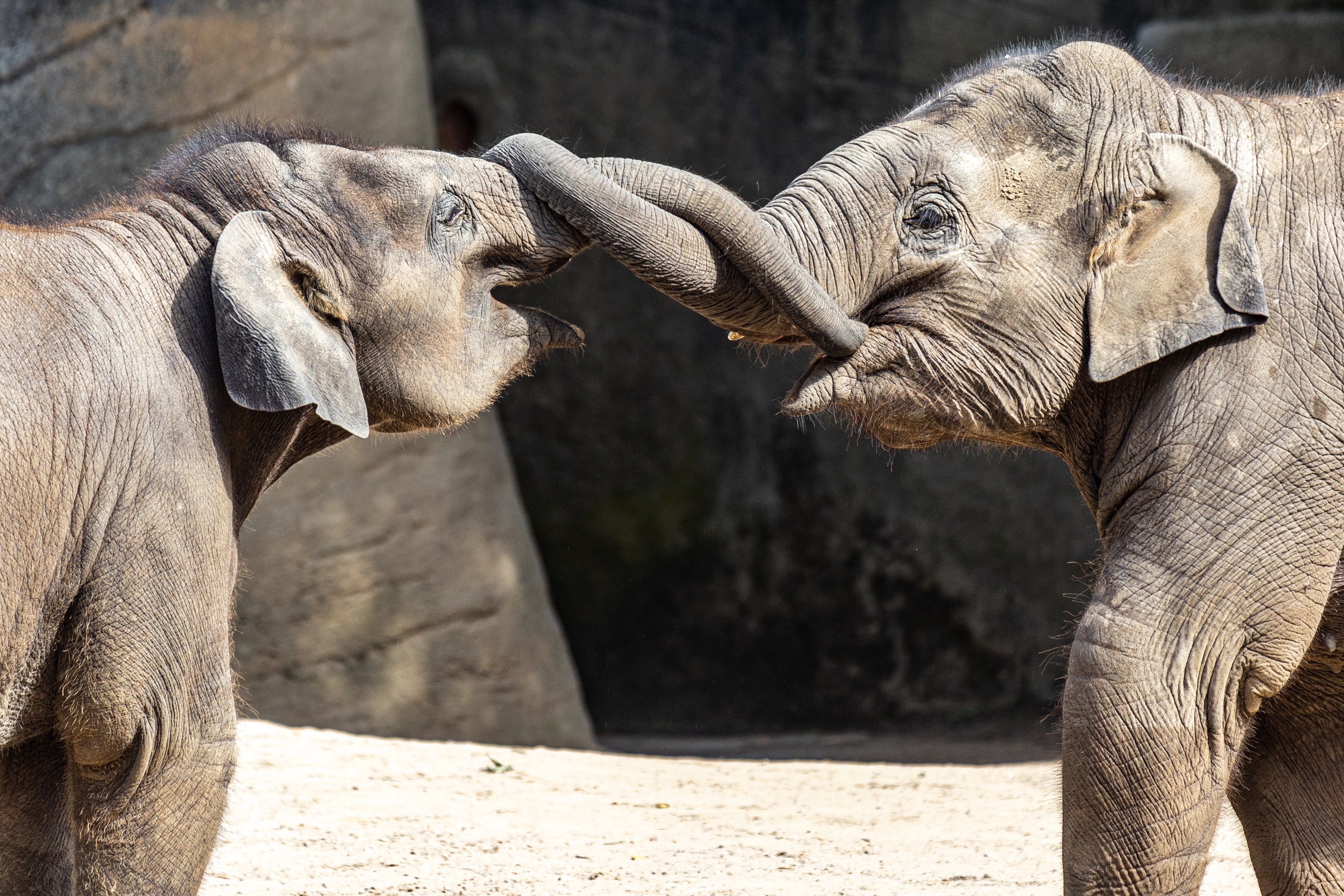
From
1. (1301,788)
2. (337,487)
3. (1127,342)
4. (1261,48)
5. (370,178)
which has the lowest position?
(337,487)

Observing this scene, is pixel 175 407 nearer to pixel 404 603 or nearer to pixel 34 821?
pixel 34 821

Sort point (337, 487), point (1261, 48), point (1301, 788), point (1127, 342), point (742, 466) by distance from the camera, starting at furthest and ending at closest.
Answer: point (742, 466)
point (1261, 48)
point (337, 487)
point (1301, 788)
point (1127, 342)

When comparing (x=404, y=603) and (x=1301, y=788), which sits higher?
(x=1301, y=788)

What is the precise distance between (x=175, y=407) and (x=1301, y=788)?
271cm

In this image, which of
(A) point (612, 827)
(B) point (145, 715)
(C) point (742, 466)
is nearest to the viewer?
(B) point (145, 715)

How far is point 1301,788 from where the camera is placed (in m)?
3.38

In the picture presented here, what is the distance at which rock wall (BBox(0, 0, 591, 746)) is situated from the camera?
6457 millimetres

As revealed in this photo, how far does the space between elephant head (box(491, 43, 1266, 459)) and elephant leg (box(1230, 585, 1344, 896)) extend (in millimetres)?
897

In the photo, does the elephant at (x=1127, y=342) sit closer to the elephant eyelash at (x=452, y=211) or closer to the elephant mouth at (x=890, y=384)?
the elephant mouth at (x=890, y=384)

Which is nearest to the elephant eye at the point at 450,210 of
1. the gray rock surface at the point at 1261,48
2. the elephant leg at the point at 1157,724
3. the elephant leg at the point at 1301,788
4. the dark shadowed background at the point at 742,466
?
the elephant leg at the point at 1157,724

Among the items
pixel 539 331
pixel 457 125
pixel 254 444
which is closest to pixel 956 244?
pixel 539 331

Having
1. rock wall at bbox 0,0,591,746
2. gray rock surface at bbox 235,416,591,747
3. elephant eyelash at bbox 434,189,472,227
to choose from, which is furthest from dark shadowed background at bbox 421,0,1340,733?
elephant eyelash at bbox 434,189,472,227

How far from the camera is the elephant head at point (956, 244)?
3141 millimetres

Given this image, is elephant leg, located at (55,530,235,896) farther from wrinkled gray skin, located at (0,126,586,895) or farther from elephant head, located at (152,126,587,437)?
elephant head, located at (152,126,587,437)
